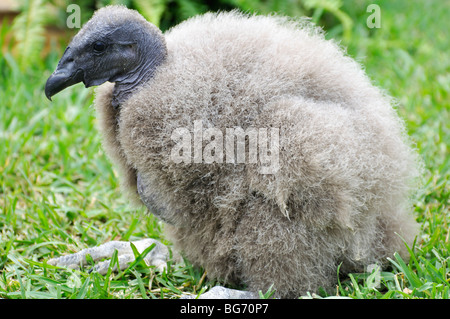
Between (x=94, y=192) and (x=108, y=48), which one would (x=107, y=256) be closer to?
(x=94, y=192)

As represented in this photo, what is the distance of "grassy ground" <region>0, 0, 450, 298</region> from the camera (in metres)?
2.45

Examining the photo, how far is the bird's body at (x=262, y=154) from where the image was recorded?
85.6 inches

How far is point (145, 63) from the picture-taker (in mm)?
2361

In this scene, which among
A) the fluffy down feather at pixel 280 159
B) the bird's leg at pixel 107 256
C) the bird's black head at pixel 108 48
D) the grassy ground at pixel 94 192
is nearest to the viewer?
the fluffy down feather at pixel 280 159

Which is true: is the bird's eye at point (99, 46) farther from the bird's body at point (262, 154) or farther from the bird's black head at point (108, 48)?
the bird's body at point (262, 154)

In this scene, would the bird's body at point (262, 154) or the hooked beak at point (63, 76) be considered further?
the hooked beak at point (63, 76)

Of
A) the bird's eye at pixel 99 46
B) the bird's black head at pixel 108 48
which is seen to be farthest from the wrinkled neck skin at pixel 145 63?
the bird's eye at pixel 99 46

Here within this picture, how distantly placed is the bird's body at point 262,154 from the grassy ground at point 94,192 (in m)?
0.28

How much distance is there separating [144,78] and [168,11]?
3.06m

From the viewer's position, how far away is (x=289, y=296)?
233cm

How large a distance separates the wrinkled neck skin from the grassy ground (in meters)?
0.57

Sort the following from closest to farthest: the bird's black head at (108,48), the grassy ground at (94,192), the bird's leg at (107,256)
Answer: the bird's black head at (108,48)
the grassy ground at (94,192)
the bird's leg at (107,256)

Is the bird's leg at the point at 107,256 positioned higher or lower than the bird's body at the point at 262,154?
lower

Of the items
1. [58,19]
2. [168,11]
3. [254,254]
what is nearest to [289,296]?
[254,254]
